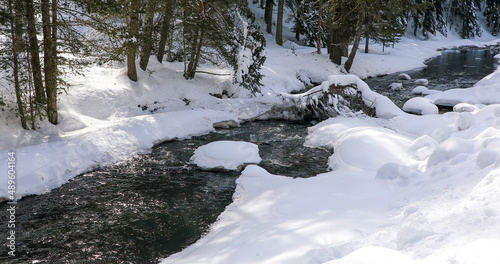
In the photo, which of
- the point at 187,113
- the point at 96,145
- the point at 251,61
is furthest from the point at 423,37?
the point at 96,145

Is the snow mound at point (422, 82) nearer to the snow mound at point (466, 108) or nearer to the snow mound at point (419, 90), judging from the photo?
the snow mound at point (419, 90)

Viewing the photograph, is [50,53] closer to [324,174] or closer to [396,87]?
[324,174]

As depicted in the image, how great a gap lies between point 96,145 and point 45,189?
2.01m

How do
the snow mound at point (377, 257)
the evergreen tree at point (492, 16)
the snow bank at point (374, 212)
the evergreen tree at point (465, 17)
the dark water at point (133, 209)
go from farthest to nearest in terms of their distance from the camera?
the evergreen tree at point (492, 16) → the evergreen tree at point (465, 17) → the dark water at point (133, 209) → the snow bank at point (374, 212) → the snow mound at point (377, 257)

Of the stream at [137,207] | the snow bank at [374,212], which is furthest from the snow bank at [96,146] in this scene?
the snow bank at [374,212]

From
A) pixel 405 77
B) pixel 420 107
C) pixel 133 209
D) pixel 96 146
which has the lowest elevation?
pixel 133 209

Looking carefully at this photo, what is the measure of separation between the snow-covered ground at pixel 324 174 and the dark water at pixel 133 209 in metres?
0.44

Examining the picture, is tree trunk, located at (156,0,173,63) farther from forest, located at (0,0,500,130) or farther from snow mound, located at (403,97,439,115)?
snow mound, located at (403,97,439,115)

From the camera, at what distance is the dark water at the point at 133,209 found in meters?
5.73

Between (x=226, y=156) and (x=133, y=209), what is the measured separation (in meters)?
3.01

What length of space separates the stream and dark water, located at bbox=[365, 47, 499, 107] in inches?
367

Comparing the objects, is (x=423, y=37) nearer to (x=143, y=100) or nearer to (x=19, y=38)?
(x=143, y=100)

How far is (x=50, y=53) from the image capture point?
9766 millimetres

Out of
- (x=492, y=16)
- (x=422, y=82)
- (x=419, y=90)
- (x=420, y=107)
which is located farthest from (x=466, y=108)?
(x=492, y=16)
